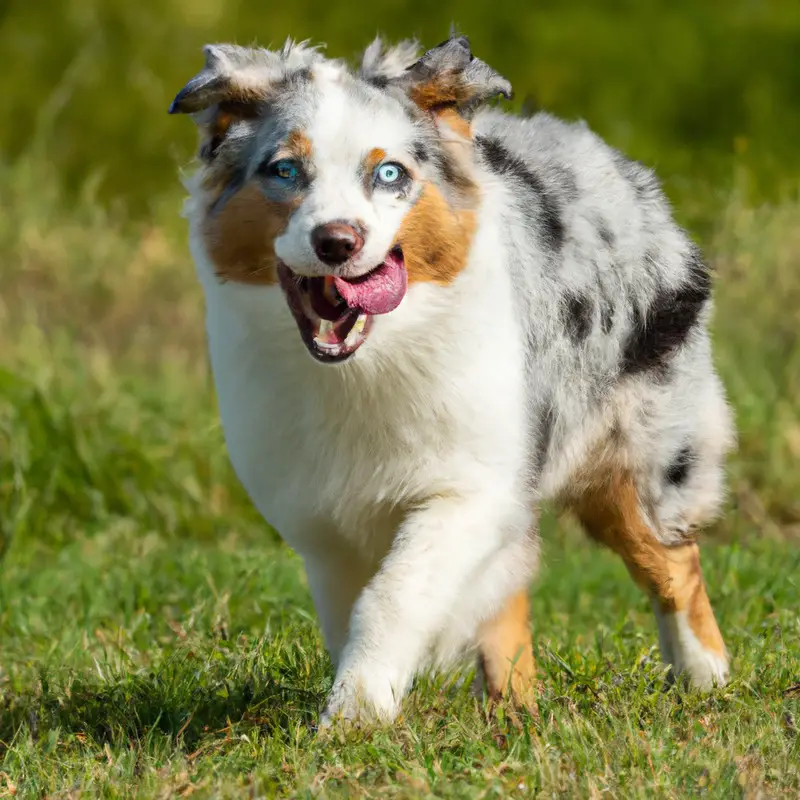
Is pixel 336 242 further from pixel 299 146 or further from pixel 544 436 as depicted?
pixel 544 436

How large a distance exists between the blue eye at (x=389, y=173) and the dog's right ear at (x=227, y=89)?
0.40m

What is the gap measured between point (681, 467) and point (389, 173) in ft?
5.14

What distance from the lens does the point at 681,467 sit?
4715 mm

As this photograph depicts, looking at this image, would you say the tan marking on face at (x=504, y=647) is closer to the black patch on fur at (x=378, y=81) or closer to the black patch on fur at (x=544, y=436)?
the black patch on fur at (x=544, y=436)

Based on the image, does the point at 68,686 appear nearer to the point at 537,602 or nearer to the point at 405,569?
the point at 405,569

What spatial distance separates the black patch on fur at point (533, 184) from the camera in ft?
14.1

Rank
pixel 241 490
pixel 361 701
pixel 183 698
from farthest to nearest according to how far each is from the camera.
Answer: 1. pixel 241 490
2. pixel 183 698
3. pixel 361 701

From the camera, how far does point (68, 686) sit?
4391mm

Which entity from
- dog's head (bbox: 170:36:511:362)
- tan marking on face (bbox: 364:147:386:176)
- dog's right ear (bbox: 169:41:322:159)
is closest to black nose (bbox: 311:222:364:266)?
dog's head (bbox: 170:36:511:362)

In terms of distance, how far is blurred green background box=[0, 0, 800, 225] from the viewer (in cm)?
1041

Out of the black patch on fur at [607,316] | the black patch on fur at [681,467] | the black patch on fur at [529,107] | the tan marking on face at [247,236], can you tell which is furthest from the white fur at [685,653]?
the tan marking on face at [247,236]

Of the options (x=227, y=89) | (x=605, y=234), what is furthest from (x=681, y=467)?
(x=227, y=89)

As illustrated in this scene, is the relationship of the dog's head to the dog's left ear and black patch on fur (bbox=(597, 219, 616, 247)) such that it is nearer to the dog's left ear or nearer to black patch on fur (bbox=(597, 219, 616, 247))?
the dog's left ear

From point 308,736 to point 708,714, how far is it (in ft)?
3.33
